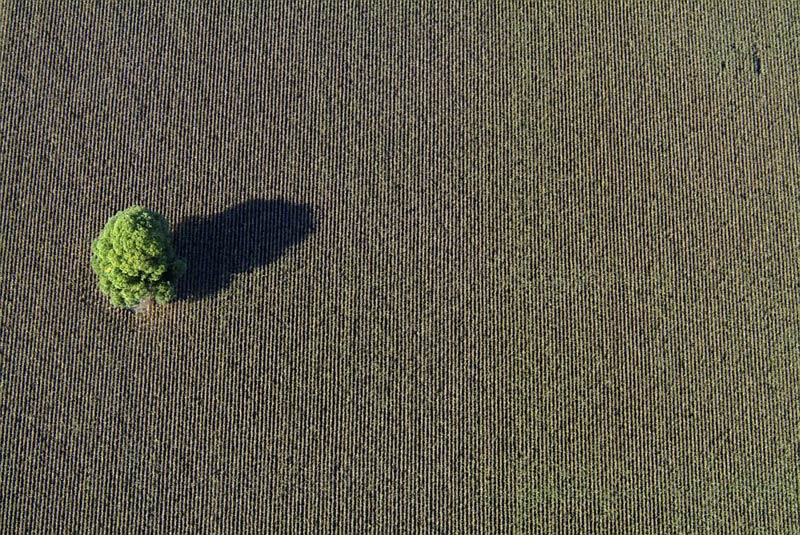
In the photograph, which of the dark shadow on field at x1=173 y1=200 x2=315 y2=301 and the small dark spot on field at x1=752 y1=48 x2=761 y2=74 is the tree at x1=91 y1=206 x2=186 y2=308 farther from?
the small dark spot on field at x1=752 y1=48 x2=761 y2=74

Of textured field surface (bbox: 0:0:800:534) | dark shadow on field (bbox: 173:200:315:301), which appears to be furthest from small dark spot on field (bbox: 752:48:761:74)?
dark shadow on field (bbox: 173:200:315:301)

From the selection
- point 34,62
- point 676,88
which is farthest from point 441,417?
point 34,62

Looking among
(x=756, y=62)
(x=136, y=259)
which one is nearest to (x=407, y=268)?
(x=136, y=259)

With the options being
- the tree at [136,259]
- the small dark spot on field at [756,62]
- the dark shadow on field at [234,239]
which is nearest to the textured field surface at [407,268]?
the dark shadow on field at [234,239]

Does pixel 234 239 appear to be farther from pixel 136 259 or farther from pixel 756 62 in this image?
pixel 756 62

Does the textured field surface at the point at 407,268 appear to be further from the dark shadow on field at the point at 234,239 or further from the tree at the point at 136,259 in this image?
the tree at the point at 136,259

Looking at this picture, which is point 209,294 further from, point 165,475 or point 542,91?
point 542,91
